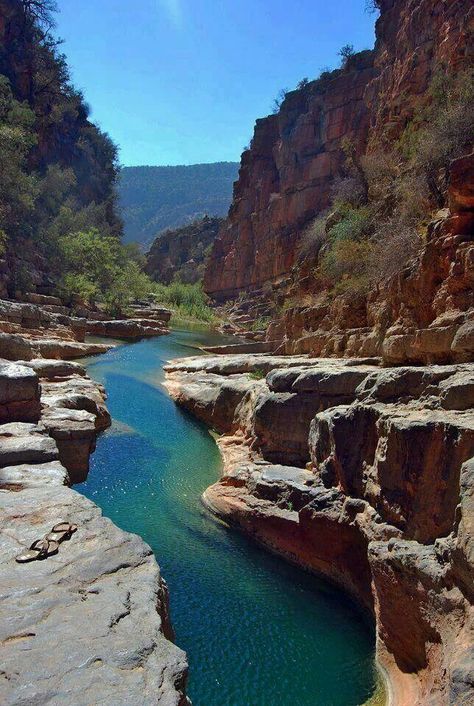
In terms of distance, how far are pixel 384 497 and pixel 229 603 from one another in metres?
2.06

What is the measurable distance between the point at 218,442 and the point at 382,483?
5611 mm

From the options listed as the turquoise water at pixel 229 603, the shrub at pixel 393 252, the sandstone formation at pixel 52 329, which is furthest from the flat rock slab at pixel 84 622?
the sandstone formation at pixel 52 329

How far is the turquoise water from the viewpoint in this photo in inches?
178

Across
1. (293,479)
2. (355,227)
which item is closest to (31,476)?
(293,479)

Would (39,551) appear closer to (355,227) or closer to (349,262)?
(349,262)

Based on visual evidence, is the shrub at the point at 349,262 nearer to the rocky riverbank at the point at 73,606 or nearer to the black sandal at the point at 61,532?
the rocky riverbank at the point at 73,606

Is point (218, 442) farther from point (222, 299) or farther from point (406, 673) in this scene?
point (222, 299)

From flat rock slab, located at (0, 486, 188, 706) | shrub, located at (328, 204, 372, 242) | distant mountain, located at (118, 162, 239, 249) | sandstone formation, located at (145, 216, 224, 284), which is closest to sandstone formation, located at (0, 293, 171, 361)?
shrub, located at (328, 204, 372, 242)

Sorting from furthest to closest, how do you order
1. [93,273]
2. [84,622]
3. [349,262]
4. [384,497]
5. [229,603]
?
[93,273] → [349,262] → [229,603] → [384,497] → [84,622]

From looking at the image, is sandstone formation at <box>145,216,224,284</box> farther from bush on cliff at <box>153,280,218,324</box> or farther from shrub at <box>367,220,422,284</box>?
shrub at <box>367,220,422,284</box>

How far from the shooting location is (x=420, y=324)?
7.87m

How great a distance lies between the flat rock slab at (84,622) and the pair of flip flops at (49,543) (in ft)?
0.18

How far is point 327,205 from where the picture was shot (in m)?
30.5

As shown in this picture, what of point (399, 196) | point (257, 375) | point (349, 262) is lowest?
point (257, 375)
